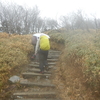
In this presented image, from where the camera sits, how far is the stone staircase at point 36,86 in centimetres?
435

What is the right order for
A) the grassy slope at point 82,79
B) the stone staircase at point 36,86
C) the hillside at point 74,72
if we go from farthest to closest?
the stone staircase at point 36,86 → the hillside at point 74,72 → the grassy slope at point 82,79

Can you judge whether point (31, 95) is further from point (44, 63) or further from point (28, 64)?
point (28, 64)

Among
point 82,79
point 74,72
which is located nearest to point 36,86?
point 74,72

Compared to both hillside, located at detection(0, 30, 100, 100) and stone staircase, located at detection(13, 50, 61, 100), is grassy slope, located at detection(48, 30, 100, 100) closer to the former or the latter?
hillside, located at detection(0, 30, 100, 100)

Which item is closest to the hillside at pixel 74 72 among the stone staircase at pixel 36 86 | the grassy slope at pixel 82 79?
the grassy slope at pixel 82 79

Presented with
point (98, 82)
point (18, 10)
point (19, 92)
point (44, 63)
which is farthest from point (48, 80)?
point (18, 10)

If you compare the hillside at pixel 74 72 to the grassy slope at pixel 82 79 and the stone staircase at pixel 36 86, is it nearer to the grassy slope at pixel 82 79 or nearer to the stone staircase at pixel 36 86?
the grassy slope at pixel 82 79

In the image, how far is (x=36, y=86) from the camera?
4996 mm

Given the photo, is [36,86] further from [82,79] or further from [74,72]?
[82,79]

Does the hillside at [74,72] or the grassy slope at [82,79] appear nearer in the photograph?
the grassy slope at [82,79]

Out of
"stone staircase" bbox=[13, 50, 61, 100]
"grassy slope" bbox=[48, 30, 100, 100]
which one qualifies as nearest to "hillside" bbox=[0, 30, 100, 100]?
"grassy slope" bbox=[48, 30, 100, 100]

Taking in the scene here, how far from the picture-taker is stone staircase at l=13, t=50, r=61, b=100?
4.35 m

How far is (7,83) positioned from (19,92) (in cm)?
94

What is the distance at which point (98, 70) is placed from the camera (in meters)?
3.80
